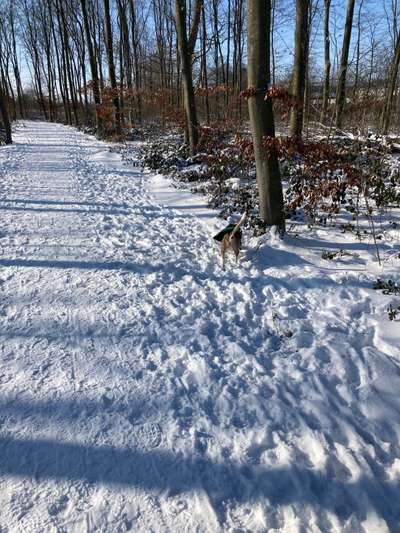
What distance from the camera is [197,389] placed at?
302cm

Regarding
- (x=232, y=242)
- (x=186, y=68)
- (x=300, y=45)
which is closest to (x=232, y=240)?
(x=232, y=242)

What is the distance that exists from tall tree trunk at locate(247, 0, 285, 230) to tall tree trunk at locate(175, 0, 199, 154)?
250 inches

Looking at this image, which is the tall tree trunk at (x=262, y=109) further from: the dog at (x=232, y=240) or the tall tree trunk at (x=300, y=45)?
the tall tree trunk at (x=300, y=45)

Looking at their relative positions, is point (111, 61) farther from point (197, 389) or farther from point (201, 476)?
point (201, 476)

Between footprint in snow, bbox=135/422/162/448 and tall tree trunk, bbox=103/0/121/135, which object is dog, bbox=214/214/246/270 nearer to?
footprint in snow, bbox=135/422/162/448

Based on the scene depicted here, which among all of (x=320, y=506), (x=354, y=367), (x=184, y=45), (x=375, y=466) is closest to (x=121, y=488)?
(x=320, y=506)

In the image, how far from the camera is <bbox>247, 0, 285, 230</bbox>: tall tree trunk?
5059 millimetres

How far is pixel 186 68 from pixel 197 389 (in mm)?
10720

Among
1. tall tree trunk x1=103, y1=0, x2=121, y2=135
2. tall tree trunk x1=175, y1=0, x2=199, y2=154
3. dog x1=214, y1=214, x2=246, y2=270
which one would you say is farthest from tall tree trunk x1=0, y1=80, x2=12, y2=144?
dog x1=214, y1=214, x2=246, y2=270

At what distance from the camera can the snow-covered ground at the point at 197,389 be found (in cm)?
216

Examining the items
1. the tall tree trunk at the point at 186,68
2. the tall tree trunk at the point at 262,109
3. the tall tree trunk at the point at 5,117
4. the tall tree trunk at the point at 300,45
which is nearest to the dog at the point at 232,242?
the tall tree trunk at the point at 262,109

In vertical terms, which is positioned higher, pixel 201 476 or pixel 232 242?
pixel 232 242

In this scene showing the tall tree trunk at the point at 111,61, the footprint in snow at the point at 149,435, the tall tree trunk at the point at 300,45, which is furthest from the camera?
the tall tree trunk at the point at 111,61

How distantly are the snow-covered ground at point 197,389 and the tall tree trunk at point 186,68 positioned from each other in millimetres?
7155
